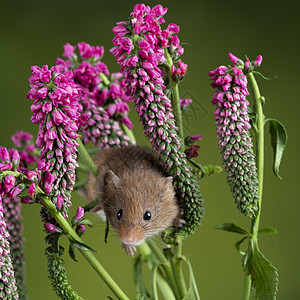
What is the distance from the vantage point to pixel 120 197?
0.74m

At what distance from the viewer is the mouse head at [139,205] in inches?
28.5

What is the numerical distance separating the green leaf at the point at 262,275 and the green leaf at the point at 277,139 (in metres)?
0.12

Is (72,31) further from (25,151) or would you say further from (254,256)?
(254,256)

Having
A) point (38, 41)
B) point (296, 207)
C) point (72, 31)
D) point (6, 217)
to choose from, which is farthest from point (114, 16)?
point (6, 217)

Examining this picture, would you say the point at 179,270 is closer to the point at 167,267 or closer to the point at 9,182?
the point at 167,267

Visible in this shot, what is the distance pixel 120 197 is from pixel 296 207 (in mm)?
1097

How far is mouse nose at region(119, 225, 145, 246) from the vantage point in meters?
0.71

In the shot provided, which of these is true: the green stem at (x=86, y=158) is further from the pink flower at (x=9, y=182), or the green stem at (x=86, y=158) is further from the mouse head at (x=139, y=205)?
the pink flower at (x=9, y=182)

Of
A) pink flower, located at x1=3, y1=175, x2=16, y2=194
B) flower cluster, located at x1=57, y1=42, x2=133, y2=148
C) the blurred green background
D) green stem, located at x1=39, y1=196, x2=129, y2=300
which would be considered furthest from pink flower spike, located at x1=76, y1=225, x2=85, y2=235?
the blurred green background

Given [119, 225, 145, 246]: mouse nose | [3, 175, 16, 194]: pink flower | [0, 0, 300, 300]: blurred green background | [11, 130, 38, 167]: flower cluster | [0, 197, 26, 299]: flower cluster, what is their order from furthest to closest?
1. [0, 0, 300, 300]: blurred green background
2. [11, 130, 38, 167]: flower cluster
3. [0, 197, 26, 299]: flower cluster
4. [119, 225, 145, 246]: mouse nose
5. [3, 175, 16, 194]: pink flower

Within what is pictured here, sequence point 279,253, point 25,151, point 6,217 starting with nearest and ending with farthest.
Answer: point 6,217, point 25,151, point 279,253

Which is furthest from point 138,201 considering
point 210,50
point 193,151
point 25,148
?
point 210,50

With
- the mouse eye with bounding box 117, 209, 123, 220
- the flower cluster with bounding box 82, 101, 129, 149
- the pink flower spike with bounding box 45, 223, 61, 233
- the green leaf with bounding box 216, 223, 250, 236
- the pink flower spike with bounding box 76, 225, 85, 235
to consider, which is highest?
the flower cluster with bounding box 82, 101, 129, 149

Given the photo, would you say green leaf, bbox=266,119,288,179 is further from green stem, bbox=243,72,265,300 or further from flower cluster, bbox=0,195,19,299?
flower cluster, bbox=0,195,19,299
